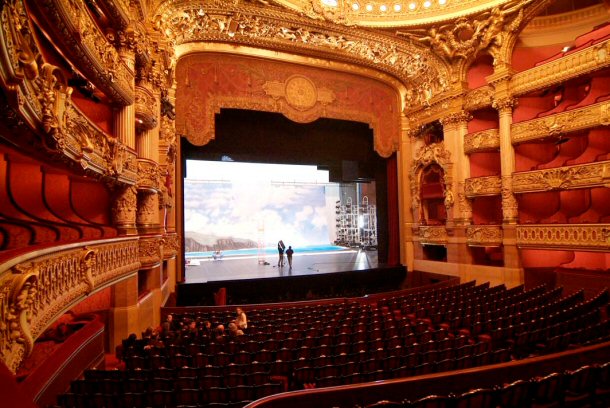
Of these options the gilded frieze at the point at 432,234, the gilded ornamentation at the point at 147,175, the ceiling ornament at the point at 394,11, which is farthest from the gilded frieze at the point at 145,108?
the gilded frieze at the point at 432,234

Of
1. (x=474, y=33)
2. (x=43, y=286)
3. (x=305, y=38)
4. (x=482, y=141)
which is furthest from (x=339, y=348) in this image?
(x=474, y=33)

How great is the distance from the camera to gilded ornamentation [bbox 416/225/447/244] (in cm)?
1257

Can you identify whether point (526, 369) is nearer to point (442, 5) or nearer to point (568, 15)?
point (442, 5)

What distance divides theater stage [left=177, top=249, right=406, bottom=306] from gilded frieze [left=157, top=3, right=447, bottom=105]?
282 inches

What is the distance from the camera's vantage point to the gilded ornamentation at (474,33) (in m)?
10.6

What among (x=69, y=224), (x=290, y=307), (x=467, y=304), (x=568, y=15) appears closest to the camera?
(x=69, y=224)

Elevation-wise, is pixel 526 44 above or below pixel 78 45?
above

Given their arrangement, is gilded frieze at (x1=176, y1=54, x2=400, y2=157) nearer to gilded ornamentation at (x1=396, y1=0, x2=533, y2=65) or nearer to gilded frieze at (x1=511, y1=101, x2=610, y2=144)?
gilded ornamentation at (x1=396, y1=0, x2=533, y2=65)

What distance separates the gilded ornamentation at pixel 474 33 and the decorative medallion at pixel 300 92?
3.57 metres

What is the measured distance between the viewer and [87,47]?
4.51 metres

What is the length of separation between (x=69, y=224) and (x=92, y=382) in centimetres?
254

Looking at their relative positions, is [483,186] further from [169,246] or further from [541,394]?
[169,246]

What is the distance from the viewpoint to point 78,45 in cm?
439

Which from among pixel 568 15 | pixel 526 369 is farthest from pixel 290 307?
pixel 568 15
